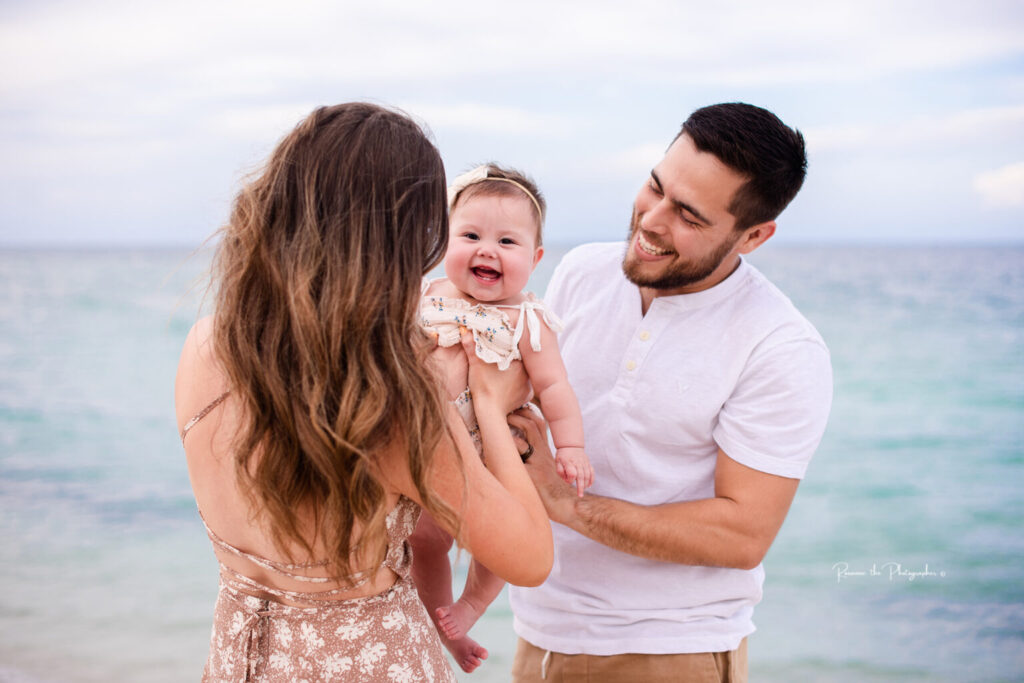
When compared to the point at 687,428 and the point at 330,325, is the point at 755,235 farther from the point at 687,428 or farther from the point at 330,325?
the point at 330,325

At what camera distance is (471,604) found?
245 centimetres

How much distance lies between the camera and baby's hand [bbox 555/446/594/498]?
7.72 ft

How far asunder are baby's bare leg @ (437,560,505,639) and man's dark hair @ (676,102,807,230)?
1.33m

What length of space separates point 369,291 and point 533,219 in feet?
3.45

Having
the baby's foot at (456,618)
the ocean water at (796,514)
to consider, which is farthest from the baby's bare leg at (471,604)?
the ocean water at (796,514)

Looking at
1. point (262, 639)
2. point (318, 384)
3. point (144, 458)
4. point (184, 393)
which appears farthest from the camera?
point (144, 458)

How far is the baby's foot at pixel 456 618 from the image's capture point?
242 cm

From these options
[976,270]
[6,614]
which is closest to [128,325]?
[6,614]

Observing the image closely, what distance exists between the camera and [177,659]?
606cm

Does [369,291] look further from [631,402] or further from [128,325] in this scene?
[128,325]

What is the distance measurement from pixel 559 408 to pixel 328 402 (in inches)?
37.6

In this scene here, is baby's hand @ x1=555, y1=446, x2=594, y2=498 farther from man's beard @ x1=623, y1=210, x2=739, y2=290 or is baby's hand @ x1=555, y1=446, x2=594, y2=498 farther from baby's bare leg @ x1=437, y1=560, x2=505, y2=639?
man's beard @ x1=623, y1=210, x2=739, y2=290

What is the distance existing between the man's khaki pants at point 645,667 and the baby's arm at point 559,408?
23.2 inches

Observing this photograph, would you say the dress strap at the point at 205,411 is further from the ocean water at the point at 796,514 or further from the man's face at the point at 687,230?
the man's face at the point at 687,230
